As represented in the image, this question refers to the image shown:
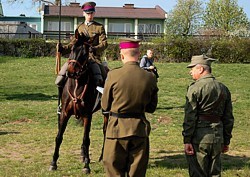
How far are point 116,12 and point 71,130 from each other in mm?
53456

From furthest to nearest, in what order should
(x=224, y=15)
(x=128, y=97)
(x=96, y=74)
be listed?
1. (x=224, y=15)
2. (x=96, y=74)
3. (x=128, y=97)

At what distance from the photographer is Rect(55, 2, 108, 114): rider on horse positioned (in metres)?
9.28

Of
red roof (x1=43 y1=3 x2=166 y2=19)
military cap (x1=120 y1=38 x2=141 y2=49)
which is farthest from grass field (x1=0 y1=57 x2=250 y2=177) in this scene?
red roof (x1=43 y1=3 x2=166 y2=19)

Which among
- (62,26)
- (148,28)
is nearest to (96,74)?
(62,26)

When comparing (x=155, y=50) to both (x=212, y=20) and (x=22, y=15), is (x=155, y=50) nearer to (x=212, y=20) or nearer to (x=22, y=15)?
(x=212, y=20)

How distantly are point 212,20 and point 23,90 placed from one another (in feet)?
134

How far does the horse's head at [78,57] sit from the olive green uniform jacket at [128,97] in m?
2.99

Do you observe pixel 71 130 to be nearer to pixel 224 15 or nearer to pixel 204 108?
pixel 204 108

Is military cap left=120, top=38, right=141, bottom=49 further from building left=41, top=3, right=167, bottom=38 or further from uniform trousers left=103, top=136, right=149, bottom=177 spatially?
building left=41, top=3, right=167, bottom=38

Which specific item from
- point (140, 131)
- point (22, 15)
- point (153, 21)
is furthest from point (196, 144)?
point (22, 15)

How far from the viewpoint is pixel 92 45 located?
30.5 feet

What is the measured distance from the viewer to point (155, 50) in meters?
36.4

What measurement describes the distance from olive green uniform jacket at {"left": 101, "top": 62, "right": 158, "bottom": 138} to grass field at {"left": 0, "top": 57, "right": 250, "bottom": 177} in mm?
3110

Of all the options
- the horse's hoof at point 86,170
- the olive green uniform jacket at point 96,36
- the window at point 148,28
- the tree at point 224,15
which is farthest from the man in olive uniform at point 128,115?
the window at point 148,28
